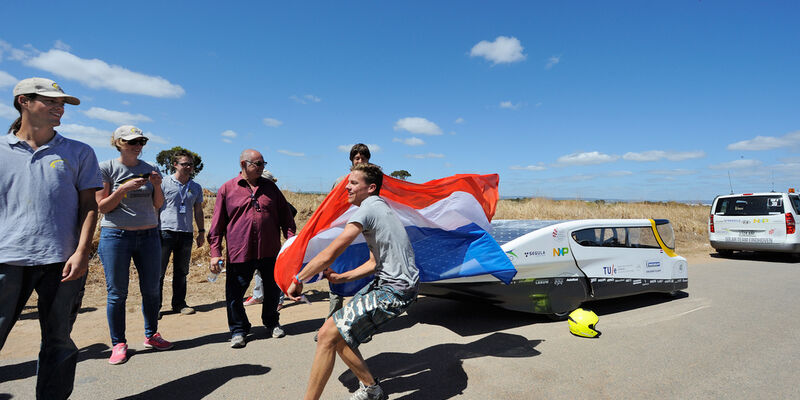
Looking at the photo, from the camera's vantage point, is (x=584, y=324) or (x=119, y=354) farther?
(x=584, y=324)

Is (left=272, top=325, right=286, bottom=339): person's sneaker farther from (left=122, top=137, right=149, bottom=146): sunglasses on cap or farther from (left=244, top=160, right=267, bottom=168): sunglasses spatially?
(left=122, top=137, right=149, bottom=146): sunglasses on cap

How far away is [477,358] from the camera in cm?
419

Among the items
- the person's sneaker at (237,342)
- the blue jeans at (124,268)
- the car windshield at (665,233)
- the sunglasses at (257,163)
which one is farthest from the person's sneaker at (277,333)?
the car windshield at (665,233)

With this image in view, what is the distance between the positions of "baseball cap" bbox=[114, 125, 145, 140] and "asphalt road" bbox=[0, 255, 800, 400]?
214 cm

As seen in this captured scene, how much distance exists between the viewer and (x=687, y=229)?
18.5 m

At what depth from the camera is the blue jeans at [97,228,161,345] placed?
3930mm

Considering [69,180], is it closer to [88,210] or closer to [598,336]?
[88,210]

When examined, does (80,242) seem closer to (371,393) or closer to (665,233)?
(371,393)

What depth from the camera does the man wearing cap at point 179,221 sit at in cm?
573

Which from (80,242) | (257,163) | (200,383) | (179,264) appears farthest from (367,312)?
(179,264)

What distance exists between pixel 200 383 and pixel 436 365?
2.10m

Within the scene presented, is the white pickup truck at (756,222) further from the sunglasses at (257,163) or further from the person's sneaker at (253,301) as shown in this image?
the sunglasses at (257,163)

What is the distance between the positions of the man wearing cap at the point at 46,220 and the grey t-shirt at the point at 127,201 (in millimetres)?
1236

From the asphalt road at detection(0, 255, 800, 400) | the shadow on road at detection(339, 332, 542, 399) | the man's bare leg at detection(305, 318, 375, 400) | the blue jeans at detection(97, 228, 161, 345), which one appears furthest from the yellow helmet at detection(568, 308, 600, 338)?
the blue jeans at detection(97, 228, 161, 345)
